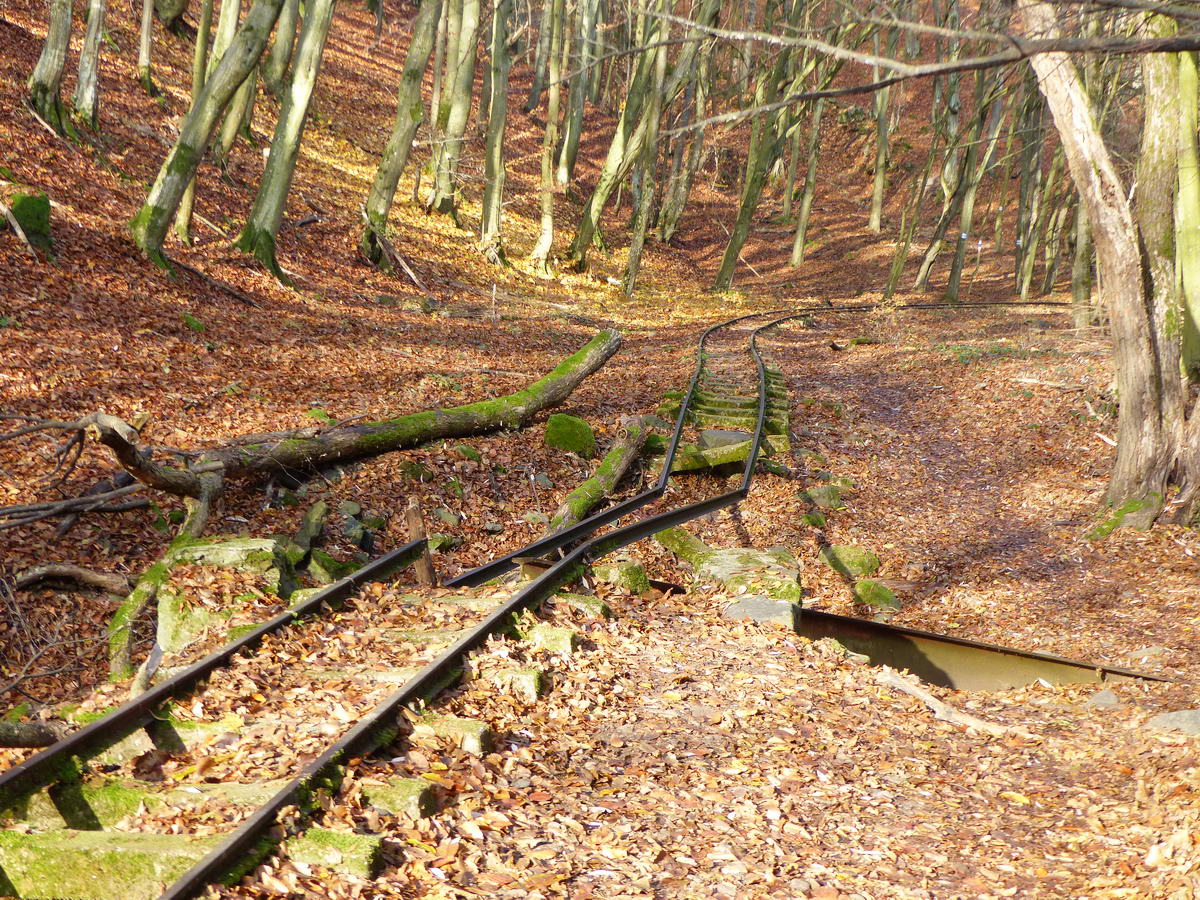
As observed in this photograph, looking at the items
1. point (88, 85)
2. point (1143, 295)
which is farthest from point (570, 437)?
point (88, 85)

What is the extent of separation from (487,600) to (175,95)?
2254 centimetres

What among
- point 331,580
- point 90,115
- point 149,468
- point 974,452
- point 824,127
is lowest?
point 331,580

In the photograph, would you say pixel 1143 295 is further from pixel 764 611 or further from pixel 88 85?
pixel 88 85

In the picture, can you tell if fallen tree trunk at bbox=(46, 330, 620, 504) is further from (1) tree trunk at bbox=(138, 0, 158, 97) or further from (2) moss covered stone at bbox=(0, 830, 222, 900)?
(1) tree trunk at bbox=(138, 0, 158, 97)

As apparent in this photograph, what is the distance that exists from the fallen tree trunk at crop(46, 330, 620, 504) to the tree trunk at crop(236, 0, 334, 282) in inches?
275

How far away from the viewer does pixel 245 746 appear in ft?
14.8

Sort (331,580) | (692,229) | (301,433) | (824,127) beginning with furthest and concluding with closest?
(824,127), (692,229), (301,433), (331,580)

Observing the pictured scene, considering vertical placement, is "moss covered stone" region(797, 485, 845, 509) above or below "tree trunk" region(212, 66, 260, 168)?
below

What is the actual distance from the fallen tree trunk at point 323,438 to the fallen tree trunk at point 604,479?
47.2 inches

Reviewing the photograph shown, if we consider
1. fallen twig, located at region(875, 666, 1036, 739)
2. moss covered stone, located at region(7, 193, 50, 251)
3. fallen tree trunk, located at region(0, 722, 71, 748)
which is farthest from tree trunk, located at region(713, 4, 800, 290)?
fallen tree trunk, located at region(0, 722, 71, 748)


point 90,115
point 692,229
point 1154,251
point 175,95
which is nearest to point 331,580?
point 1154,251

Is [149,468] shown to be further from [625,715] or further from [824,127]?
[824,127]

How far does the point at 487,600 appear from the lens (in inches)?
260

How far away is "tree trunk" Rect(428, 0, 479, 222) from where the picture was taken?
2383 centimetres
